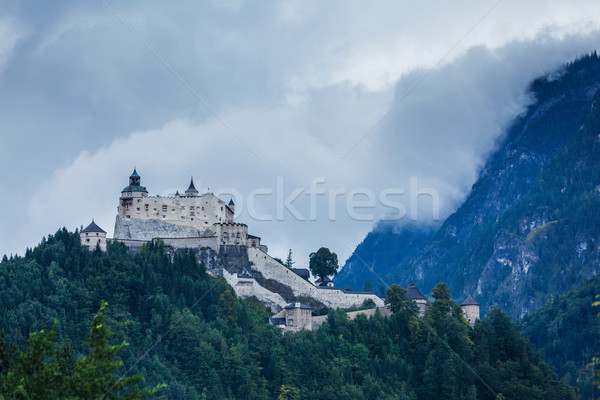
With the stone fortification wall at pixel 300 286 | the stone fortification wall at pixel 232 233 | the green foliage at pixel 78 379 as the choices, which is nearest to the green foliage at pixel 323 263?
the stone fortification wall at pixel 300 286

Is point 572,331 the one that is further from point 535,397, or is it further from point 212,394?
point 212,394

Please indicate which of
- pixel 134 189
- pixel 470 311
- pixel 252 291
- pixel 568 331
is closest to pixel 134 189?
pixel 134 189

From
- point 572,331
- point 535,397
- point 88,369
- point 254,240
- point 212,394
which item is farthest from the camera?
point 572,331

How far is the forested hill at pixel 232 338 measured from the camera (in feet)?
346

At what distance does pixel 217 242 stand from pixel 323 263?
1695 centimetres

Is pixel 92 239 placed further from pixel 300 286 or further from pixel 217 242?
pixel 300 286

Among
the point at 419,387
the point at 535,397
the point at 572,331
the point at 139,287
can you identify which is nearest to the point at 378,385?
the point at 419,387

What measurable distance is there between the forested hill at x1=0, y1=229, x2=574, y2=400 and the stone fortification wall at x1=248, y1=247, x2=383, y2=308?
18.3 ft

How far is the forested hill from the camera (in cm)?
10544

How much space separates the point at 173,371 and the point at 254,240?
22763 mm

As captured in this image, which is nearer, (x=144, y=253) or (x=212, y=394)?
(x=212, y=394)

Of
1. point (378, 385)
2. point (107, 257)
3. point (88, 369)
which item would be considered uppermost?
point (107, 257)

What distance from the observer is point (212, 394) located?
10350 cm

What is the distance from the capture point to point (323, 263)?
428 feet
